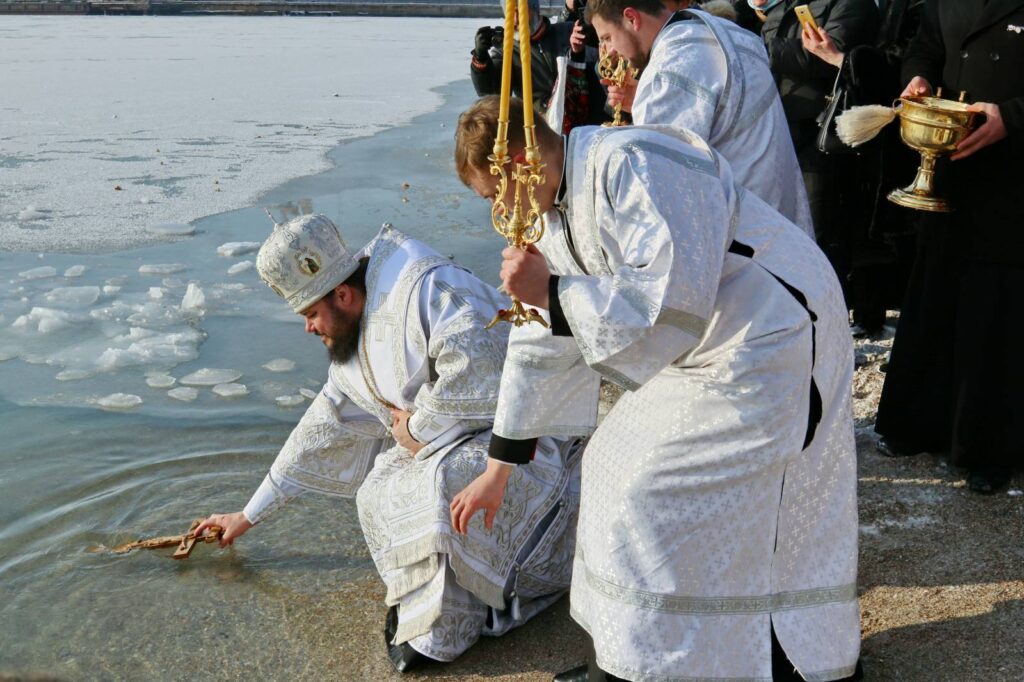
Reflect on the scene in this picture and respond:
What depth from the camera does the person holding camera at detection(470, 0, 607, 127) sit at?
634cm

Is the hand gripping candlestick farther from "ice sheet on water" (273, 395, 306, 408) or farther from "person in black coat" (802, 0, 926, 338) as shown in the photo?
"ice sheet on water" (273, 395, 306, 408)

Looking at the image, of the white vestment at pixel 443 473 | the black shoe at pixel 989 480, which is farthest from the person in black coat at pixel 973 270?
the white vestment at pixel 443 473

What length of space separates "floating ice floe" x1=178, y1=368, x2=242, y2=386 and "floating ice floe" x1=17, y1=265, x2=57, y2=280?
6.74 ft

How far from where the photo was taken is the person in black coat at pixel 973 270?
3.68 metres

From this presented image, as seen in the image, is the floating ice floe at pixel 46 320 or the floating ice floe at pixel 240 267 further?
the floating ice floe at pixel 240 267

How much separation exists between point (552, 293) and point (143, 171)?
8.86 m

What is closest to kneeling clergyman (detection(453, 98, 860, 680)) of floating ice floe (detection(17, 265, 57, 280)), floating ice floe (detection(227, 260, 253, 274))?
A: floating ice floe (detection(227, 260, 253, 274))

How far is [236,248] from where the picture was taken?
7750mm

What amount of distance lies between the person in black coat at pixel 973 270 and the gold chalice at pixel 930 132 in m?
0.05

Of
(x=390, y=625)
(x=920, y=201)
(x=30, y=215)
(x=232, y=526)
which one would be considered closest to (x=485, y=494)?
(x=390, y=625)

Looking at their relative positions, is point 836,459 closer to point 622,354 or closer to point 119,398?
point 622,354

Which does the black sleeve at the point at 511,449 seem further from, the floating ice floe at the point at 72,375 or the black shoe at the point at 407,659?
the floating ice floe at the point at 72,375

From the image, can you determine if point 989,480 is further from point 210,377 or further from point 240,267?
point 240,267

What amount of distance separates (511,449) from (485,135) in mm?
795
